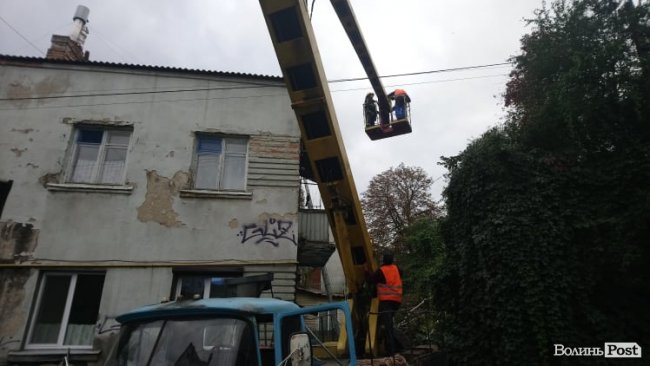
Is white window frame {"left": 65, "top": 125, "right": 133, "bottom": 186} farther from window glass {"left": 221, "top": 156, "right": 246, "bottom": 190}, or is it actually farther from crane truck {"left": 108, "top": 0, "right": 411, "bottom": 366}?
crane truck {"left": 108, "top": 0, "right": 411, "bottom": 366}

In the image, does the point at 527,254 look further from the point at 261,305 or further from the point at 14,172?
the point at 14,172

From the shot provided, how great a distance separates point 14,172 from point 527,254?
11.0 metres

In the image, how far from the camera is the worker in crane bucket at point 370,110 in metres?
10.0

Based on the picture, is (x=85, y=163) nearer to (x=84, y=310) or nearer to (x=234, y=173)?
(x=84, y=310)

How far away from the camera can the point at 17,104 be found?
31.0 ft

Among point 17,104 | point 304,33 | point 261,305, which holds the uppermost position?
point 17,104

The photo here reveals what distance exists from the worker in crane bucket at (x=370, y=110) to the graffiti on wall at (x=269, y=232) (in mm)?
3293

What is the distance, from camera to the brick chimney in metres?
10.7

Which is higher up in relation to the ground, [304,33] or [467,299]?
[304,33]

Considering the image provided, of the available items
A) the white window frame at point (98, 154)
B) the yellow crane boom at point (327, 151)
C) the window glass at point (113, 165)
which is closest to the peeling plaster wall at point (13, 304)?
the white window frame at point (98, 154)

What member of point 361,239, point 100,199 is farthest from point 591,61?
point 100,199

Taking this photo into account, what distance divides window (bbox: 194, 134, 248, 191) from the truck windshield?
19.5ft

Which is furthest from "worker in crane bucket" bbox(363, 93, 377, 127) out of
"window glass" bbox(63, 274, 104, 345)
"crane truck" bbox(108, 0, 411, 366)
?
"window glass" bbox(63, 274, 104, 345)

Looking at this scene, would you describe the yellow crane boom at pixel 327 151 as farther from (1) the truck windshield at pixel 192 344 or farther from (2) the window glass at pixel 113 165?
(2) the window glass at pixel 113 165
